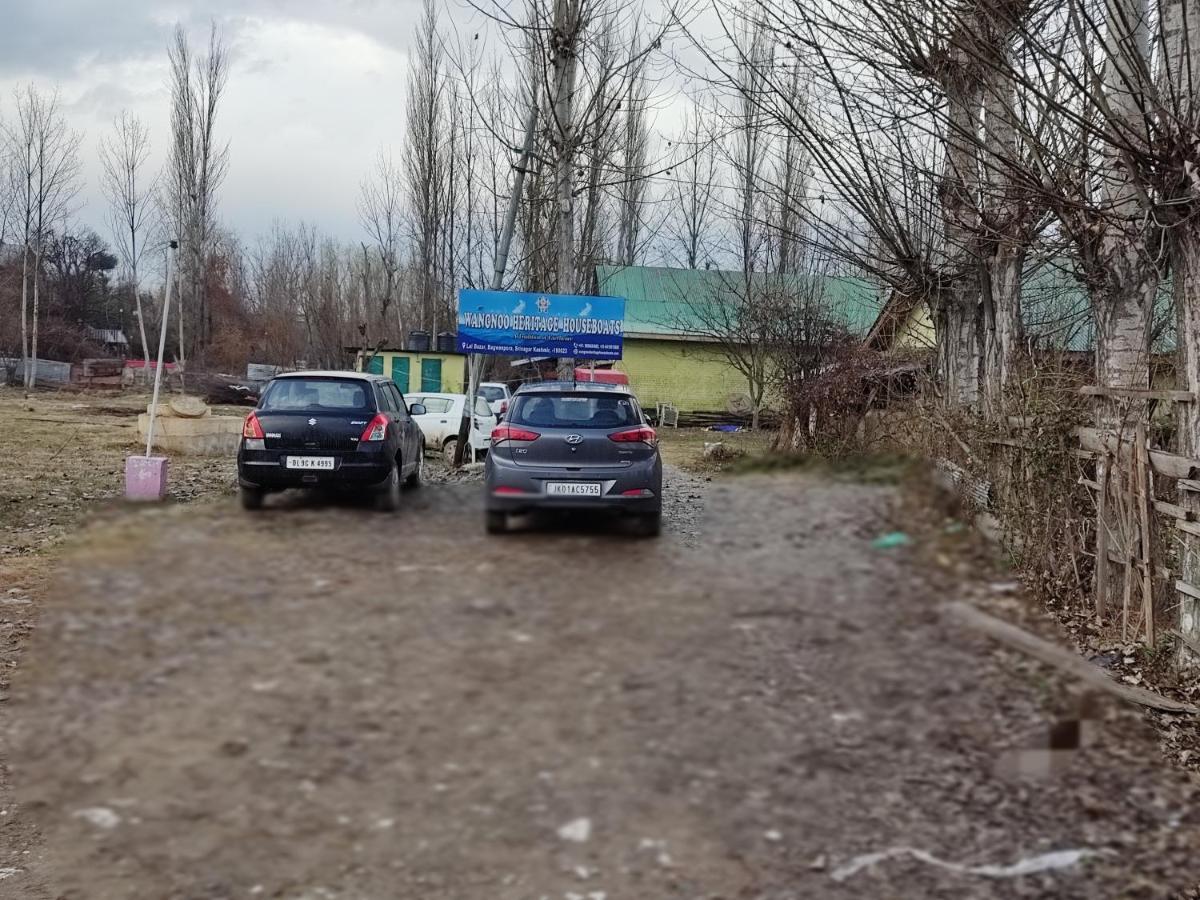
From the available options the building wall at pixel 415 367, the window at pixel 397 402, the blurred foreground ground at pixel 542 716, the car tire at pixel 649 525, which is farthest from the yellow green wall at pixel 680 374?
the blurred foreground ground at pixel 542 716

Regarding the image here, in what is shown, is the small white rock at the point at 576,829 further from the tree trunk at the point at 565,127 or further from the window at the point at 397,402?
the tree trunk at the point at 565,127

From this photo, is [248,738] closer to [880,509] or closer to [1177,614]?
[880,509]

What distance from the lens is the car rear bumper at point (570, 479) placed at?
1437mm

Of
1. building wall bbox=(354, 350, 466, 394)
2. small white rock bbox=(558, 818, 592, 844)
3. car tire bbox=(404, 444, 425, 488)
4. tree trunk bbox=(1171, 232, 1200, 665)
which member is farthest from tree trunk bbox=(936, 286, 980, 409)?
building wall bbox=(354, 350, 466, 394)

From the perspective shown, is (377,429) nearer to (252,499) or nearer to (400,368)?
(252,499)

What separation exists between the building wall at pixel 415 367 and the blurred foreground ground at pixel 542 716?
2735 centimetres

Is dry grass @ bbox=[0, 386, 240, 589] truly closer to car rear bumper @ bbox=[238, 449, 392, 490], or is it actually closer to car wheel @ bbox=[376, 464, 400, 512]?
car rear bumper @ bbox=[238, 449, 392, 490]

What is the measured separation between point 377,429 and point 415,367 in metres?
26.8

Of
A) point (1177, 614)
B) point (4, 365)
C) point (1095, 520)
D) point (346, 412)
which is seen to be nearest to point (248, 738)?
point (346, 412)

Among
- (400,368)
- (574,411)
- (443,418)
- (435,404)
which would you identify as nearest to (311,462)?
(574,411)

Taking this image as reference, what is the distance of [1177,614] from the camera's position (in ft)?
15.7

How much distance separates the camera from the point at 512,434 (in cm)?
180

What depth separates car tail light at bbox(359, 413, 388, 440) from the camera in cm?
205

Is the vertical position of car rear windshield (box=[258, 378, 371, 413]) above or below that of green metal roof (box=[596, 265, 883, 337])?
below
